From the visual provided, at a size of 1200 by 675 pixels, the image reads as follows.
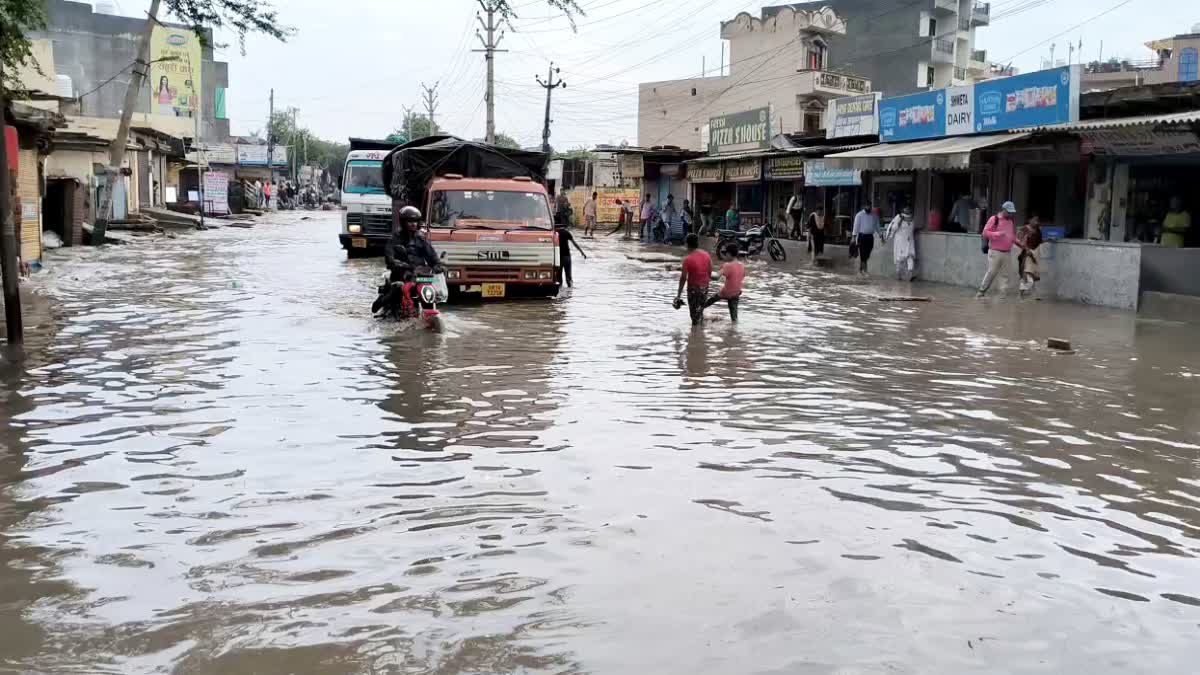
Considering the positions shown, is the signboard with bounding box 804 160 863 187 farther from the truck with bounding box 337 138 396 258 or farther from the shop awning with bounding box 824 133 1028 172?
the truck with bounding box 337 138 396 258

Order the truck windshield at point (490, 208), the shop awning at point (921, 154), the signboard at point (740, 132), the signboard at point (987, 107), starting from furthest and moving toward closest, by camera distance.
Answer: the signboard at point (740, 132), the shop awning at point (921, 154), the signboard at point (987, 107), the truck windshield at point (490, 208)

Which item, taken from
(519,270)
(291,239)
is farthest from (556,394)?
(291,239)

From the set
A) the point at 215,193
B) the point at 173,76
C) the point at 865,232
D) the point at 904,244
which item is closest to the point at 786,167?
the point at 865,232

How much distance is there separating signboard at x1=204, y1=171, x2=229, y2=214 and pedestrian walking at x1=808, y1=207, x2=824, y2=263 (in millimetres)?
34181

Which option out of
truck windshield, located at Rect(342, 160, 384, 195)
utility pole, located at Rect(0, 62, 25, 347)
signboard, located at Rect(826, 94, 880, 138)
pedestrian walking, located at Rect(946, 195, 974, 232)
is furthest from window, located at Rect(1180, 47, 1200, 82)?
utility pole, located at Rect(0, 62, 25, 347)

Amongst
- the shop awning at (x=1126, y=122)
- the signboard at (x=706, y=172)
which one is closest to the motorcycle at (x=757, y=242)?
the signboard at (x=706, y=172)

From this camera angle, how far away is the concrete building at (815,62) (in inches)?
2093

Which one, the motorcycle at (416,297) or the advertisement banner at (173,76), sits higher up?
the advertisement banner at (173,76)

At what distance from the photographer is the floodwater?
4.11 metres

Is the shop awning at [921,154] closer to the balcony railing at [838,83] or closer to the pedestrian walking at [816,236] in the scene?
the pedestrian walking at [816,236]

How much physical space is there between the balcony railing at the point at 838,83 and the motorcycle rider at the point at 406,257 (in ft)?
137

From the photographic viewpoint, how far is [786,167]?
98.7 feet

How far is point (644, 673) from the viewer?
3.81m

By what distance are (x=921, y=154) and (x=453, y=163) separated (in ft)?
30.0
